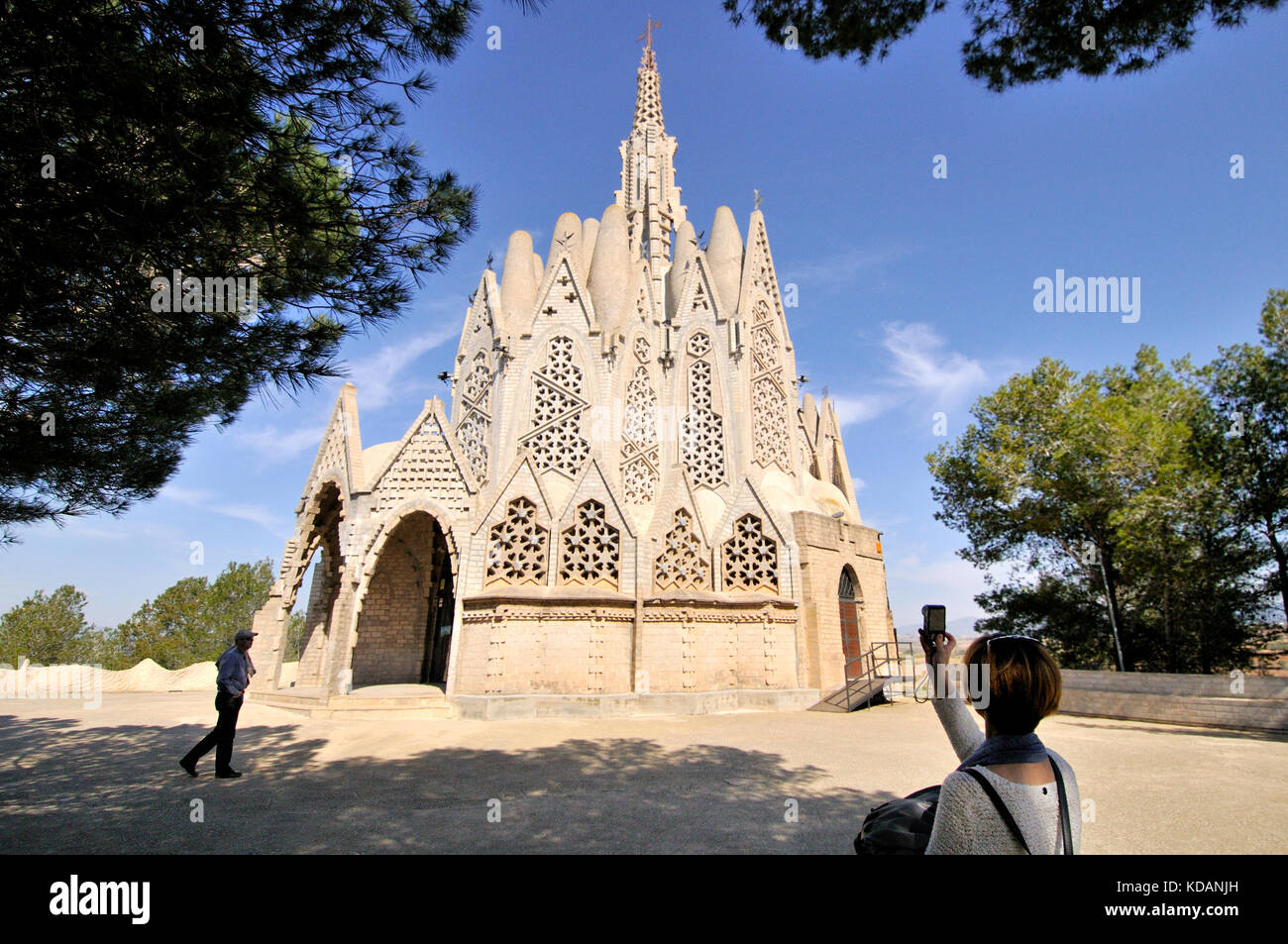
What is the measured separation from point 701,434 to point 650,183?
1271cm

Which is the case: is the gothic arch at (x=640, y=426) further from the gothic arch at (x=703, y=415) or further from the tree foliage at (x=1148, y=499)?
the tree foliage at (x=1148, y=499)

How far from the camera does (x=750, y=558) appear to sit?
55.1 ft

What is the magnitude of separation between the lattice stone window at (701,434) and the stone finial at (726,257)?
2737mm

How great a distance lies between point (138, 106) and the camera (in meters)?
4.19

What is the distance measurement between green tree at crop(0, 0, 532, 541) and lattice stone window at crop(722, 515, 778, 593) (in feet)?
40.9

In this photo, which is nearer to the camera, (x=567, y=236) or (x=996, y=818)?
(x=996, y=818)

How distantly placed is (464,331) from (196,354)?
1525 cm

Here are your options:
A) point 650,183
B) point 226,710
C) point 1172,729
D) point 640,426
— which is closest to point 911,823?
point 226,710

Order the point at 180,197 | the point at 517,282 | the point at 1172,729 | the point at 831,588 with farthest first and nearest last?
the point at 517,282 → the point at 831,588 → the point at 1172,729 → the point at 180,197

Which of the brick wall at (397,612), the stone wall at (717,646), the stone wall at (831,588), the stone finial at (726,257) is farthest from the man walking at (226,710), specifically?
the stone finial at (726,257)

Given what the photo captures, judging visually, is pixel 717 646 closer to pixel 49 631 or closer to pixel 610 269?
pixel 610 269

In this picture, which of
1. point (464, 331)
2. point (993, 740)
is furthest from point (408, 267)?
point (464, 331)

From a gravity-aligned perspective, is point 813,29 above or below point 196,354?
above
